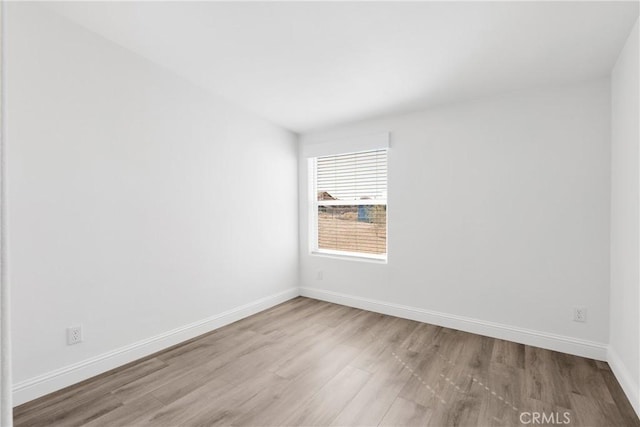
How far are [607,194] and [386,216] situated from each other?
190 centimetres

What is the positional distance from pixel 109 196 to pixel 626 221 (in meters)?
3.61

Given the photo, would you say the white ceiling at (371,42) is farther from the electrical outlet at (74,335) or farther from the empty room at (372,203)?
the electrical outlet at (74,335)

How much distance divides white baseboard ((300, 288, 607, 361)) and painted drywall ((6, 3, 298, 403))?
1372mm

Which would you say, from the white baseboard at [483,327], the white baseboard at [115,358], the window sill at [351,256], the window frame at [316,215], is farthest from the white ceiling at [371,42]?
the white baseboard at [115,358]

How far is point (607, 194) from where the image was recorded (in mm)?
2383

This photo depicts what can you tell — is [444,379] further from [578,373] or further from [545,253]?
[545,253]

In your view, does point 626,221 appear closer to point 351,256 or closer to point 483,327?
point 483,327

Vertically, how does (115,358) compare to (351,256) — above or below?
below

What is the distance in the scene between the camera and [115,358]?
225 cm

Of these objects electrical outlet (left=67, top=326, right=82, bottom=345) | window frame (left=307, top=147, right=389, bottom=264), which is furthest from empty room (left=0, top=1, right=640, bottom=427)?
window frame (left=307, top=147, right=389, bottom=264)

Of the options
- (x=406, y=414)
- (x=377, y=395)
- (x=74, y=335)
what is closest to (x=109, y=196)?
(x=74, y=335)

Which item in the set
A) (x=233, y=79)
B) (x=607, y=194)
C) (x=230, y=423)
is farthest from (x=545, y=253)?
(x=233, y=79)

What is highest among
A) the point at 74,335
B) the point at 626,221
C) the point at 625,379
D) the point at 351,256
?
the point at 626,221
